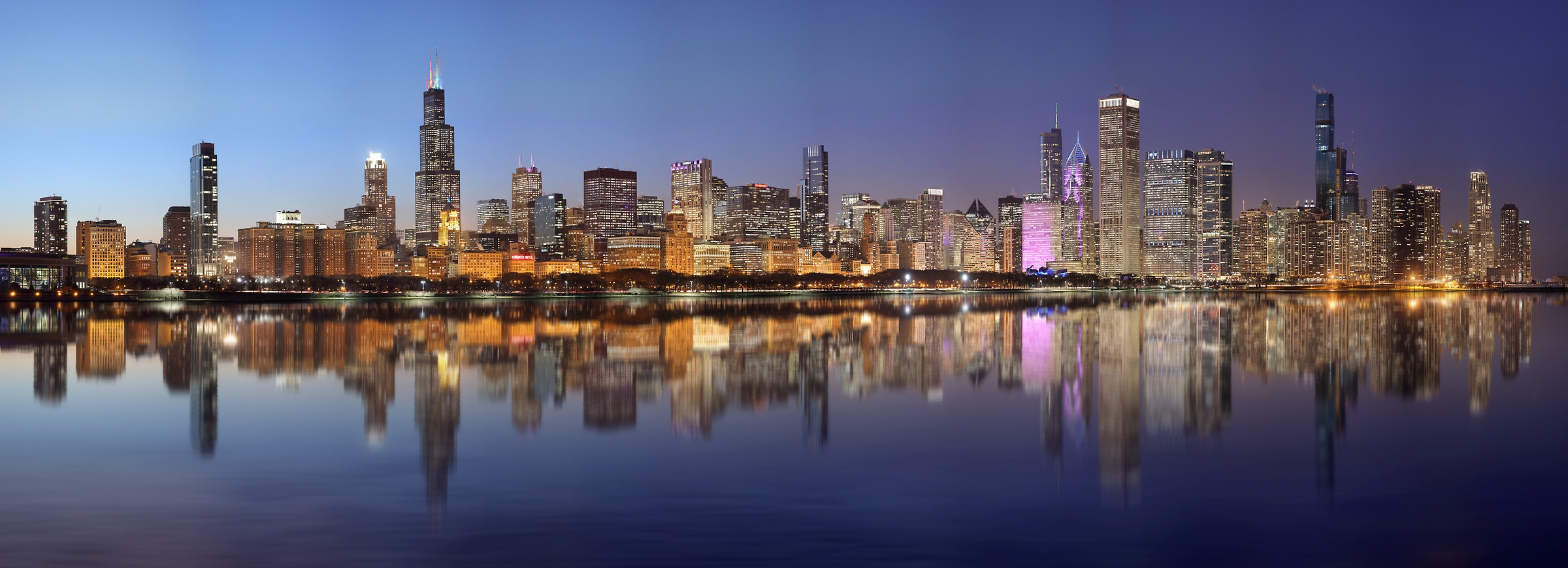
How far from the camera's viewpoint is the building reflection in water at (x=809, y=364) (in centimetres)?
2094

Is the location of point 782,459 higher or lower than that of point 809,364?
lower

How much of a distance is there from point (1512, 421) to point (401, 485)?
69.2 feet

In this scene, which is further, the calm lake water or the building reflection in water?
the building reflection in water

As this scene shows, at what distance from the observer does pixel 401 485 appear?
14703 millimetres

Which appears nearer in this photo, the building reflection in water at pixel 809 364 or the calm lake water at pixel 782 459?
the calm lake water at pixel 782 459

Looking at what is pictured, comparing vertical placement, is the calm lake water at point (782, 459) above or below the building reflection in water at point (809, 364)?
below

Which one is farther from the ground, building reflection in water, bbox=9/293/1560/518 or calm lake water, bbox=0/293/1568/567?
building reflection in water, bbox=9/293/1560/518

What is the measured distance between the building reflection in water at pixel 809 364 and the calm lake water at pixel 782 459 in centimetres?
21

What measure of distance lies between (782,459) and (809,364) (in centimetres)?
1805

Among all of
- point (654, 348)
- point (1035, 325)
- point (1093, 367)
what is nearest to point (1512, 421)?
point (1093, 367)

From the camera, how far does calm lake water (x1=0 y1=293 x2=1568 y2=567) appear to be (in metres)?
11.5

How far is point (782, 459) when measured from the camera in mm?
16750

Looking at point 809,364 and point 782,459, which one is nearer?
point 782,459

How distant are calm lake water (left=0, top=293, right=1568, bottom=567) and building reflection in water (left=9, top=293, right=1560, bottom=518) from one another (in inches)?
8.4
